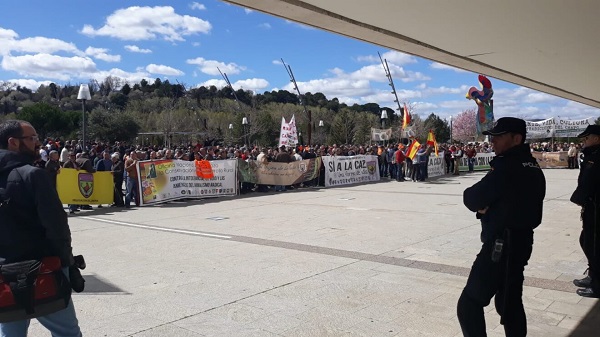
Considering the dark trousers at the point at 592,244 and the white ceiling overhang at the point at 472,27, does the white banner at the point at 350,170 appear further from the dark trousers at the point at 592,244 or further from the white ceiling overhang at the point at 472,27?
the dark trousers at the point at 592,244

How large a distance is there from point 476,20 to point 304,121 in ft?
214

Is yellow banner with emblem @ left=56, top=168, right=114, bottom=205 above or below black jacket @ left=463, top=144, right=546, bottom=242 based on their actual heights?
below

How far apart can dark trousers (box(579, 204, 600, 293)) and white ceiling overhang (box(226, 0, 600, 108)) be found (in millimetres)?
2028

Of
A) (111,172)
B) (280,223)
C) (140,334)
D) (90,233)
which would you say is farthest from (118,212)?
(140,334)

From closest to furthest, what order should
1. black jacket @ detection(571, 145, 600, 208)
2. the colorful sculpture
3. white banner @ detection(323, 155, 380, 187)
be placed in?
black jacket @ detection(571, 145, 600, 208)
white banner @ detection(323, 155, 380, 187)
the colorful sculpture

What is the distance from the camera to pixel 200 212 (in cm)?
1316

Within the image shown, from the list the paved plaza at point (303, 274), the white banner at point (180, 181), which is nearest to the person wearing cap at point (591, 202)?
the paved plaza at point (303, 274)

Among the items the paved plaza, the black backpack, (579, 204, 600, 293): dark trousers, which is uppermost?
the black backpack

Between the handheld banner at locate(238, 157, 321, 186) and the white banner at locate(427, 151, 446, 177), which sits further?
the white banner at locate(427, 151, 446, 177)

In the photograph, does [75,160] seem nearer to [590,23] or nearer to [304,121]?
[590,23]

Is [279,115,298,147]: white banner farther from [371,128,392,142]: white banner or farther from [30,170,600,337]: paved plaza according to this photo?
[30,170,600,337]: paved plaza

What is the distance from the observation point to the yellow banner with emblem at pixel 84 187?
524 inches

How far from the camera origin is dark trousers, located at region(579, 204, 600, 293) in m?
5.41

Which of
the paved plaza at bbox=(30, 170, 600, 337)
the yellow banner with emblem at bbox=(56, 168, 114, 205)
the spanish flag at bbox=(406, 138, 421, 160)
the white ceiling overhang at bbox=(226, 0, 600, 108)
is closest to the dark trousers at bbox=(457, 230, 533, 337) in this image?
the paved plaza at bbox=(30, 170, 600, 337)
